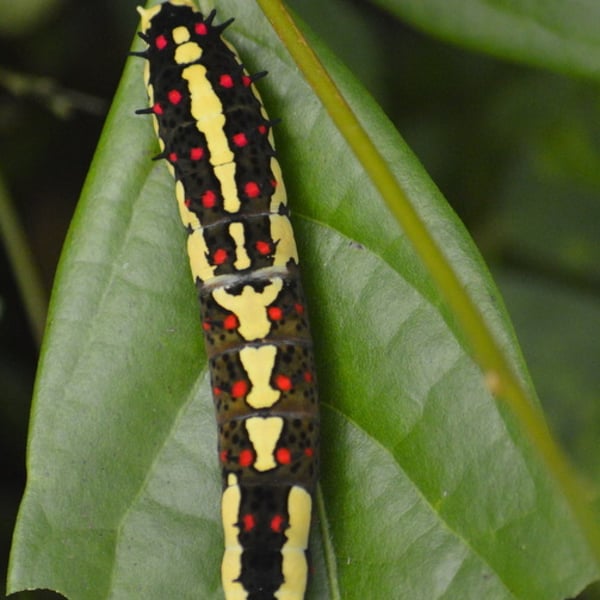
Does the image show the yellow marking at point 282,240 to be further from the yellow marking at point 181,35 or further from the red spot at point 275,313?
the yellow marking at point 181,35

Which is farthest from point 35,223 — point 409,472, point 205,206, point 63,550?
point 409,472

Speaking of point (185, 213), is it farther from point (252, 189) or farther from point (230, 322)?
point (230, 322)

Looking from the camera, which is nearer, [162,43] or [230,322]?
[230,322]


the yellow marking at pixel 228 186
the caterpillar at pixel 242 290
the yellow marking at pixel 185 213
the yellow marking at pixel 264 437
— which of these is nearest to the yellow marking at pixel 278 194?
the caterpillar at pixel 242 290

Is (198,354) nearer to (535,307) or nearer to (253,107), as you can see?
(253,107)

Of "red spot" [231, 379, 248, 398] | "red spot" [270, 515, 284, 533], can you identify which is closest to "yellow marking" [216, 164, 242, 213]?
"red spot" [231, 379, 248, 398]

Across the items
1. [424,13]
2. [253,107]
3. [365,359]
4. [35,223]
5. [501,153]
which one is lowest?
[35,223]

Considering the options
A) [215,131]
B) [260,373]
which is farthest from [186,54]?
[260,373]
